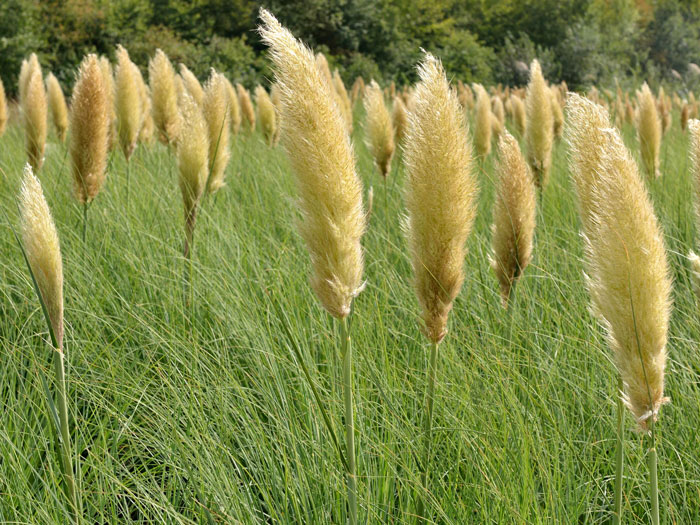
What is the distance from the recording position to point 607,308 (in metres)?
1.38

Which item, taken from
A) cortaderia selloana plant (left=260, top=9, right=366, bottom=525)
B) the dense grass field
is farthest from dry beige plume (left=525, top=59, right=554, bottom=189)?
cortaderia selloana plant (left=260, top=9, right=366, bottom=525)

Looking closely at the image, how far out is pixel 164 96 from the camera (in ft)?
15.1

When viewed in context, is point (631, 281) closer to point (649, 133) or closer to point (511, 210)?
point (511, 210)

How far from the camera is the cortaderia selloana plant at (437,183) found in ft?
5.46

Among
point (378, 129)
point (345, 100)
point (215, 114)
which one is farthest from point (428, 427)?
point (345, 100)

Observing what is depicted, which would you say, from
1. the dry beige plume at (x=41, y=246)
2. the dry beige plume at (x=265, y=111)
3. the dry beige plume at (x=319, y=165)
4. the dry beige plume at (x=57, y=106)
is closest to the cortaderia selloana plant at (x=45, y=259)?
the dry beige plume at (x=41, y=246)

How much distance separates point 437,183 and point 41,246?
873mm

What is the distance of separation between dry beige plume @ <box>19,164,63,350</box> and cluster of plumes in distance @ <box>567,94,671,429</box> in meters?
1.13

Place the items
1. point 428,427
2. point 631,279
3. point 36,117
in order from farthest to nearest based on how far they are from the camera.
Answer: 1. point 36,117
2. point 428,427
3. point 631,279

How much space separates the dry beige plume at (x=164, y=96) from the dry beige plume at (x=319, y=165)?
307 cm

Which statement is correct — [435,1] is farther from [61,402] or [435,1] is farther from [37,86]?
[61,402]

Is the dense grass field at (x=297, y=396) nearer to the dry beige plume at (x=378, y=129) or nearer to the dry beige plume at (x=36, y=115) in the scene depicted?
the dry beige plume at (x=36, y=115)

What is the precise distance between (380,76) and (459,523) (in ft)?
63.6

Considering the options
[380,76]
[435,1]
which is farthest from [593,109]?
[435,1]
